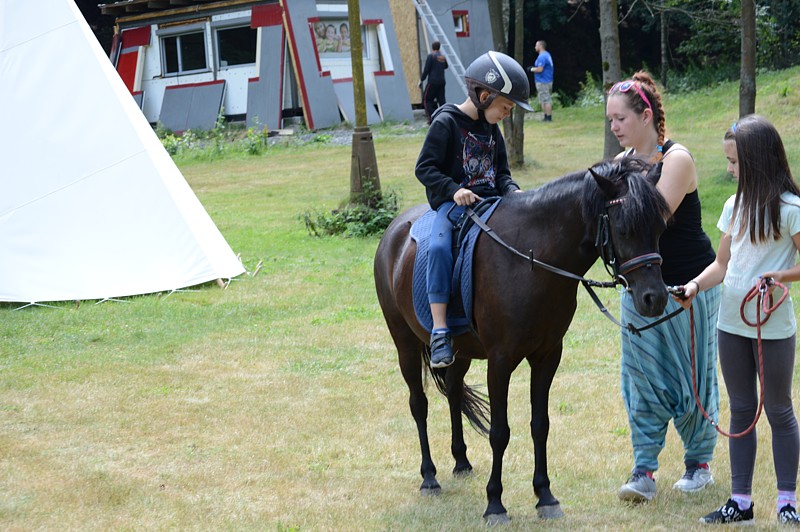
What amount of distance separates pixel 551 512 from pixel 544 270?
1.26m

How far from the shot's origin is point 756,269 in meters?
3.99

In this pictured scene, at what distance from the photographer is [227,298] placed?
33.6ft

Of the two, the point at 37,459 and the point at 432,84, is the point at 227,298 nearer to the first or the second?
the point at 37,459

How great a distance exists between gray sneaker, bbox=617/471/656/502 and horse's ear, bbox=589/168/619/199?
162cm

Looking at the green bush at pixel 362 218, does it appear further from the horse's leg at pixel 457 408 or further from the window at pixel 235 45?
the window at pixel 235 45

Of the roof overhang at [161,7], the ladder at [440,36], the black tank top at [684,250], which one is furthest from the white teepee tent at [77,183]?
the ladder at [440,36]

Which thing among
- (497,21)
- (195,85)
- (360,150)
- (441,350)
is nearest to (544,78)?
(497,21)

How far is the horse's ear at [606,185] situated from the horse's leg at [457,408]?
62.5 inches

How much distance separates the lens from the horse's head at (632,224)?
12.5 feet

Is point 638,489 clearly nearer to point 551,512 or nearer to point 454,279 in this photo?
point 551,512

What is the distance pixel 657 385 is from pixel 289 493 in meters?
2.11

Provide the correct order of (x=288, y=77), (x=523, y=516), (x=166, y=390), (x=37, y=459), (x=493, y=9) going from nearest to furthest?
(x=523, y=516)
(x=37, y=459)
(x=166, y=390)
(x=493, y=9)
(x=288, y=77)

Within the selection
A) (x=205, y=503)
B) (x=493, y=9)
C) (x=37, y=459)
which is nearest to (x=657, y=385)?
(x=205, y=503)

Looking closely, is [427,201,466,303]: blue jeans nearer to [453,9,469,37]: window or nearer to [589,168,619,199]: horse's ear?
[589,168,619,199]: horse's ear
